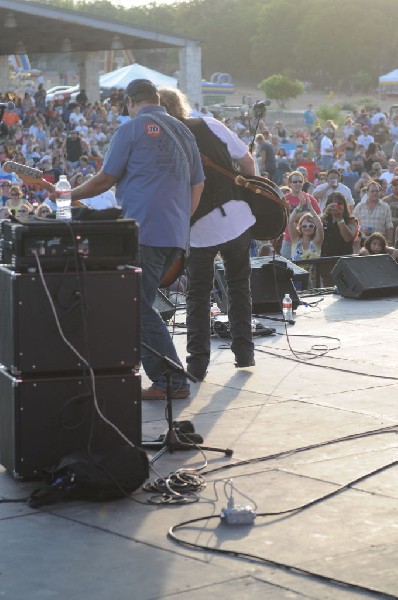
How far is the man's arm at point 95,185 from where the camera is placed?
6.72 metres

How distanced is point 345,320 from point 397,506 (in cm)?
575

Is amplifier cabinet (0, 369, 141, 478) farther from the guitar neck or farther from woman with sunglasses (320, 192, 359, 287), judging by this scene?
woman with sunglasses (320, 192, 359, 287)

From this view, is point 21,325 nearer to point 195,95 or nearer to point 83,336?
point 83,336

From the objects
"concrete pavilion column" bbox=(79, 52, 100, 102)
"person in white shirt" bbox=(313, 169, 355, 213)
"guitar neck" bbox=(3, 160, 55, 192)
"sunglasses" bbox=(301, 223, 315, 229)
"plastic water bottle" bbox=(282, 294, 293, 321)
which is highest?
"concrete pavilion column" bbox=(79, 52, 100, 102)

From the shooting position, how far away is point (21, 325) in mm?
5320

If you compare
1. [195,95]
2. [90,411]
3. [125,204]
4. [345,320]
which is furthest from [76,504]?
[195,95]

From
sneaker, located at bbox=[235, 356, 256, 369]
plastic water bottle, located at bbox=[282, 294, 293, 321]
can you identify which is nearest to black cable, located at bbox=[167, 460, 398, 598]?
sneaker, located at bbox=[235, 356, 256, 369]

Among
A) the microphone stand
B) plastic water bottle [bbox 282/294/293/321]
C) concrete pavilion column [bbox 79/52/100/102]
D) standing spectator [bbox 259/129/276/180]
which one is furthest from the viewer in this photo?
concrete pavilion column [bbox 79/52/100/102]

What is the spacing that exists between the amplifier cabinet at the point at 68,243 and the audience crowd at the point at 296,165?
361 cm

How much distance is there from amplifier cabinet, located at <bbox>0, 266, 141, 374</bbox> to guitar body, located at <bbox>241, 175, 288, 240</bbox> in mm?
2638

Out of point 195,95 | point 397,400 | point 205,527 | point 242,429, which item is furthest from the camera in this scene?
point 195,95

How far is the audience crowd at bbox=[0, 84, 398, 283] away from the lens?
14320 millimetres

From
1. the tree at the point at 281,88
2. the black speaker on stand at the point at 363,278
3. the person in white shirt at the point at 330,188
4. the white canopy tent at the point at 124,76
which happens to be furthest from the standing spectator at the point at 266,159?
the tree at the point at 281,88

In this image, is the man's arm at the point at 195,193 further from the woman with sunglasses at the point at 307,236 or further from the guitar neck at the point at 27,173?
the woman with sunglasses at the point at 307,236
